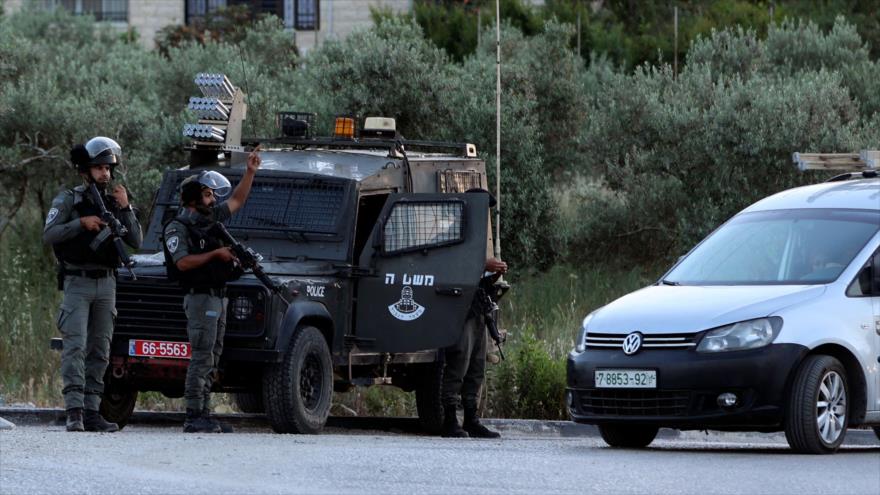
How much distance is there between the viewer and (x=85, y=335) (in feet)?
38.9

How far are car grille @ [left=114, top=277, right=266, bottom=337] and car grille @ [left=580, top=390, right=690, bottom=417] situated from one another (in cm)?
274

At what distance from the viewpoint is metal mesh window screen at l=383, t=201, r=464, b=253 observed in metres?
13.6

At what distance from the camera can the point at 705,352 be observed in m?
11.0

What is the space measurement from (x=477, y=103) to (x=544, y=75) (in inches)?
88.4

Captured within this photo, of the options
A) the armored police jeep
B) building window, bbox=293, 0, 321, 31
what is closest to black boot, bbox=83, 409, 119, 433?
the armored police jeep

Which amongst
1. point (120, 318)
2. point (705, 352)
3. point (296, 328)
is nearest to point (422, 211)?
point (296, 328)

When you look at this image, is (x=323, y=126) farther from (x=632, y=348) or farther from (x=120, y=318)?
(x=632, y=348)

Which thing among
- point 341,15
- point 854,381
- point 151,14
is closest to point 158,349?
point 854,381

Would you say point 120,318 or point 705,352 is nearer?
point 705,352

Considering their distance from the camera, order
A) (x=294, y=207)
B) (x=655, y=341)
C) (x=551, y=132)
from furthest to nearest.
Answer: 1. (x=551, y=132)
2. (x=294, y=207)
3. (x=655, y=341)

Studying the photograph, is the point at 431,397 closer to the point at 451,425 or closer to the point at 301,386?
the point at 451,425

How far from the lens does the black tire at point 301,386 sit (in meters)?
12.5

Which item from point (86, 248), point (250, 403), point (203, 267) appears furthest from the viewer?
point (250, 403)

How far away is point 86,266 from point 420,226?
2.90 meters
